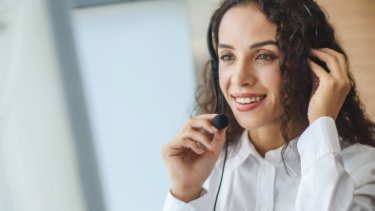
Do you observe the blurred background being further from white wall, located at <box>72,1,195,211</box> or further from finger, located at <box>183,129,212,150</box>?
finger, located at <box>183,129,212,150</box>

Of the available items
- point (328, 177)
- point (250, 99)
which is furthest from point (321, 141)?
point (250, 99)

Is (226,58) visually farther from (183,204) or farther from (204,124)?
(183,204)

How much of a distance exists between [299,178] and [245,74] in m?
0.28

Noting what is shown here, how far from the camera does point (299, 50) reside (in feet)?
3.01

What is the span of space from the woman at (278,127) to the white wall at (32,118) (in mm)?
458

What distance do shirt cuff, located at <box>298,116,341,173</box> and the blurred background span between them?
1.71 feet

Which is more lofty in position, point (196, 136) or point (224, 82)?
point (224, 82)

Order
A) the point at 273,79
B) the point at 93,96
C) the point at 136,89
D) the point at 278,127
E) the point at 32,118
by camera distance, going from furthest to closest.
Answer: the point at 136,89 → the point at 93,96 → the point at 32,118 → the point at 278,127 → the point at 273,79

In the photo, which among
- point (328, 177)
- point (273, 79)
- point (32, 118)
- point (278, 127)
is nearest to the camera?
point (328, 177)

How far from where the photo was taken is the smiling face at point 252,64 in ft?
3.06

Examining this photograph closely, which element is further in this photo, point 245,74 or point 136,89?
point 136,89

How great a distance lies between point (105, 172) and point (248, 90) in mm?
692

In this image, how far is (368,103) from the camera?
1815 millimetres

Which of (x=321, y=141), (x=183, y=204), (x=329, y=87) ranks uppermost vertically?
(x=329, y=87)
